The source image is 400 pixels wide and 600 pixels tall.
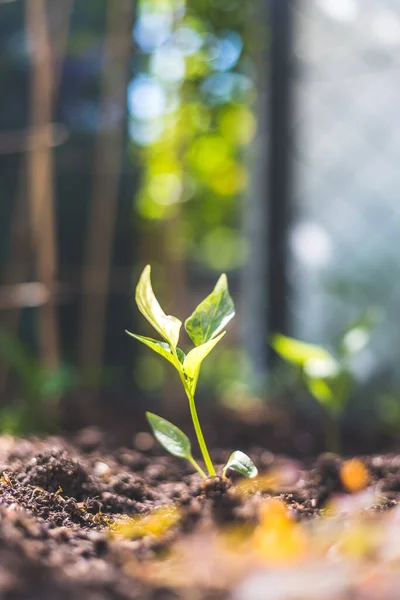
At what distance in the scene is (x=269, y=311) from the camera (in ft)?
9.11

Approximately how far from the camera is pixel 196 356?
88cm

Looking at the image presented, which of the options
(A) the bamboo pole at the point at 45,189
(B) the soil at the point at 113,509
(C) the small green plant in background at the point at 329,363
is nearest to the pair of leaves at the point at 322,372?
(C) the small green plant in background at the point at 329,363

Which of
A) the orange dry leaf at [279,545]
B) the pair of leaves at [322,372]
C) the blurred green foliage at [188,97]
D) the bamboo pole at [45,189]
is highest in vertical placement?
the blurred green foliage at [188,97]

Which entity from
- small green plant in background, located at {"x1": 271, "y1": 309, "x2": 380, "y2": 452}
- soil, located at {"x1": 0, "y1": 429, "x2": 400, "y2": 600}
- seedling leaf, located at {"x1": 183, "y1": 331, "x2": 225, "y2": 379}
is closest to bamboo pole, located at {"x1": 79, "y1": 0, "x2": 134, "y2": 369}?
soil, located at {"x1": 0, "y1": 429, "x2": 400, "y2": 600}

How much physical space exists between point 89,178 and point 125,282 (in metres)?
0.50

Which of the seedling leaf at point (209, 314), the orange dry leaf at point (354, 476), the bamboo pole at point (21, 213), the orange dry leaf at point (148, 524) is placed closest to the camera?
the orange dry leaf at point (148, 524)

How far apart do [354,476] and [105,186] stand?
2010 millimetres

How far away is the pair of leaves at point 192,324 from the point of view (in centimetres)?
85

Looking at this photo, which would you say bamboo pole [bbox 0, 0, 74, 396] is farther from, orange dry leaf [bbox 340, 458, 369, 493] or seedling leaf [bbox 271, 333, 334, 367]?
orange dry leaf [bbox 340, 458, 369, 493]

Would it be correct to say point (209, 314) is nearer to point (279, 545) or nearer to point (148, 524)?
point (148, 524)

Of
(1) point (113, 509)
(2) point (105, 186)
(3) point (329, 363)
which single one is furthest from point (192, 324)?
(2) point (105, 186)

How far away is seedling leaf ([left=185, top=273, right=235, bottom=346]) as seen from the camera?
0.92m

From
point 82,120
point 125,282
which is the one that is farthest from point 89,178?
point 125,282

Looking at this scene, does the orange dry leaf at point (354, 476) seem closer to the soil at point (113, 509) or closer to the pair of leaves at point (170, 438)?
the soil at point (113, 509)
